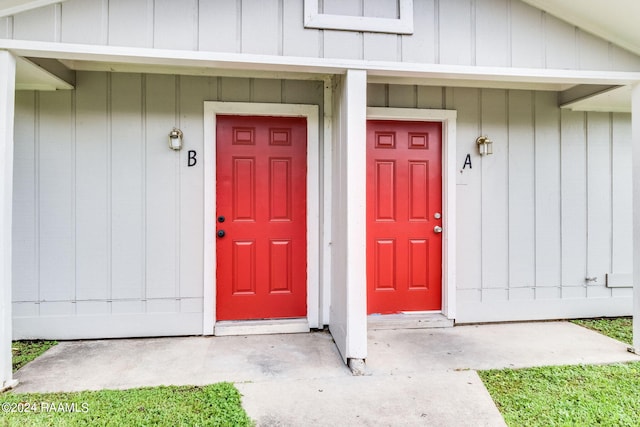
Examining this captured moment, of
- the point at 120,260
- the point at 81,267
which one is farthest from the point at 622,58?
the point at 81,267

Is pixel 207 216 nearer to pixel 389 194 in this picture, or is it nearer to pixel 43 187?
pixel 43 187

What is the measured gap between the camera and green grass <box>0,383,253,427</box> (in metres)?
1.88

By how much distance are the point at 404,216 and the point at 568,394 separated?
5.77 ft

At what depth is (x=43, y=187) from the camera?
2988 millimetres

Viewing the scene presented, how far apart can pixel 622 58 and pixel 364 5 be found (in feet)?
6.22

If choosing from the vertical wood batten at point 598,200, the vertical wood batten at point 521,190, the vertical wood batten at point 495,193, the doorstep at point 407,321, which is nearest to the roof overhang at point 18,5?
the doorstep at point 407,321

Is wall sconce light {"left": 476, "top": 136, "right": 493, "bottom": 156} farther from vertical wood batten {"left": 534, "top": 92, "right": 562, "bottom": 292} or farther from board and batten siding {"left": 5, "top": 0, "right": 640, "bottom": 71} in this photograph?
board and batten siding {"left": 5, "top": 0, "right": 640, "bottom": 71}

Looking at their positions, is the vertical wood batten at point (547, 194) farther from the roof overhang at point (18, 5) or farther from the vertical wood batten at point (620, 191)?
the roof overhang at point (18, 5)

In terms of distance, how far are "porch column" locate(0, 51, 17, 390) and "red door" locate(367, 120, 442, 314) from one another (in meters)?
2.57

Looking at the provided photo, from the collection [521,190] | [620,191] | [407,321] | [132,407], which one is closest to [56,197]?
[132,407]

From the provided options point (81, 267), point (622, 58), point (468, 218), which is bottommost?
point (81, 267)

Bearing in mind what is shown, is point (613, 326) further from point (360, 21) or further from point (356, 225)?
point (360, 21)

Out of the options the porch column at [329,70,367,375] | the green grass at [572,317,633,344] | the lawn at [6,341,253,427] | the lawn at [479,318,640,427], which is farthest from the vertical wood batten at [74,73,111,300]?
the green grass at [572,317,633,344]

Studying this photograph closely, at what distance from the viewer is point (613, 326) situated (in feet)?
10.9
